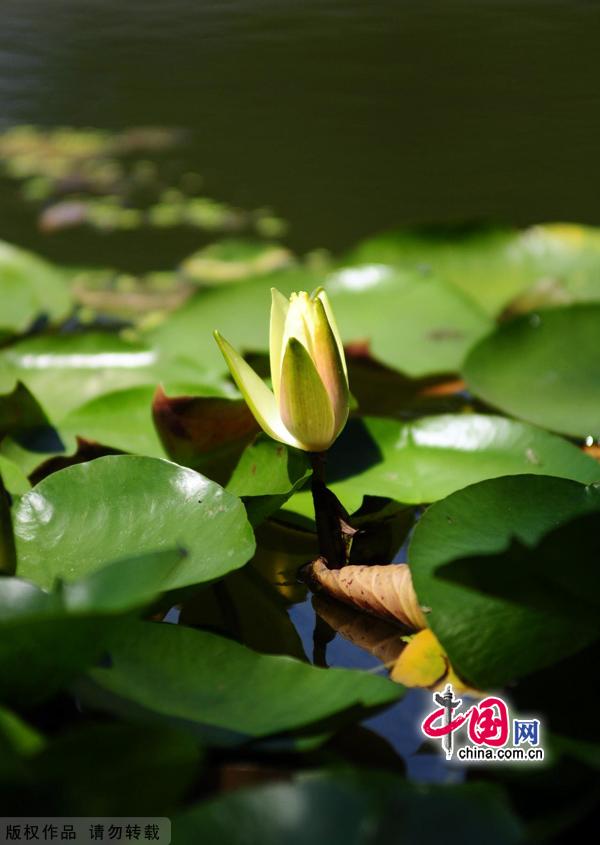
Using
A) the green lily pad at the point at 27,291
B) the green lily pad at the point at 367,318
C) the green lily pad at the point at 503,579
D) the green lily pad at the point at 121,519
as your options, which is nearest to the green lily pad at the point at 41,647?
the green lily pad at the point at 121,519

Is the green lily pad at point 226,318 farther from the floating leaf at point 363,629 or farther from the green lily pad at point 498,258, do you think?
the floating leaf at point 363,629

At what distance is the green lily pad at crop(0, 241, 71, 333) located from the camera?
200 centimetres

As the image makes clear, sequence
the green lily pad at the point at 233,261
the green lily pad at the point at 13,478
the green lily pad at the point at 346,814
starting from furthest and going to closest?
the green lily pad at the point at 233,261 < the green lily pad at the point at 13,478 < the green lily pad at the point at 346,814

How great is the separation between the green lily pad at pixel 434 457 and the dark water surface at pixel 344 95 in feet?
4.08

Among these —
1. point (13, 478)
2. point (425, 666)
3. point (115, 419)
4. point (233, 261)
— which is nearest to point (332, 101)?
point (233, 261)

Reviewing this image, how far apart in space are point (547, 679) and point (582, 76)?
3.27 metres

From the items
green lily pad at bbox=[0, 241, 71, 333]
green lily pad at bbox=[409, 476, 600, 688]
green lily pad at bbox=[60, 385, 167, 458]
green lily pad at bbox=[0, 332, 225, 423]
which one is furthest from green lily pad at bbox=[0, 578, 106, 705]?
green lily pad at bbox=[0, 241, 71, 333]

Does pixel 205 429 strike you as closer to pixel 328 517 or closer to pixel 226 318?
pixel 328 517

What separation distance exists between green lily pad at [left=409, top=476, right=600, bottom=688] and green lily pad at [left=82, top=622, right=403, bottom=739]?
0.37 ft

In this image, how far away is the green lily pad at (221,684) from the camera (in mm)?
813

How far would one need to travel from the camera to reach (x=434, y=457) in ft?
4.40

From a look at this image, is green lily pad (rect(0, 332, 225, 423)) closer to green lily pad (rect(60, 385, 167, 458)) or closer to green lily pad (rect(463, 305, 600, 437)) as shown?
green lily pad (rect(60, 385, 167, 458))

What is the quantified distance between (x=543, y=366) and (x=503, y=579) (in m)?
0.76

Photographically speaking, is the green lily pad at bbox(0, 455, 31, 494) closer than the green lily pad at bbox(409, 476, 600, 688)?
No
